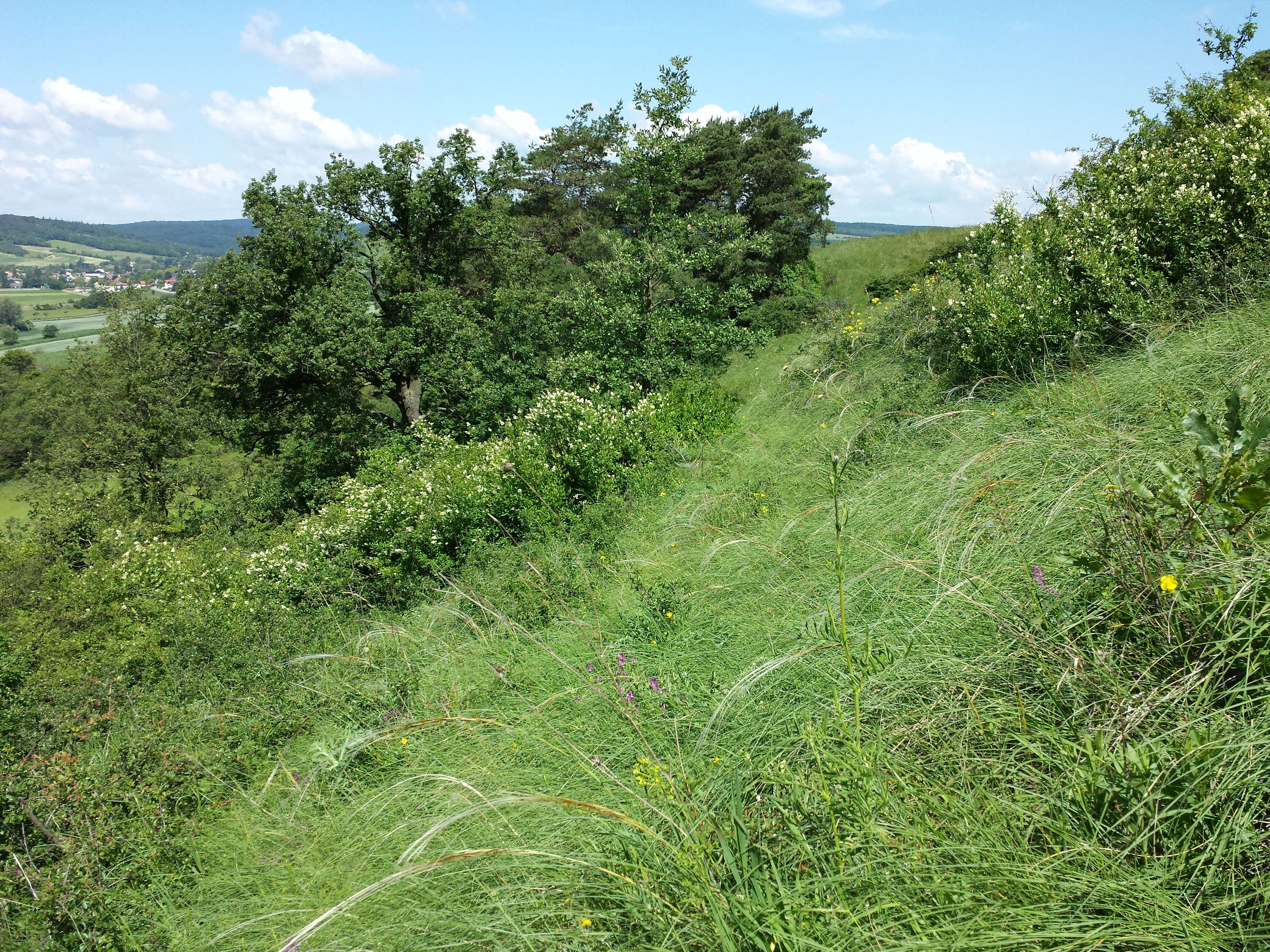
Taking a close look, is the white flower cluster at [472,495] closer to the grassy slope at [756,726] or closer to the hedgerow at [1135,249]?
the grassy slope at [756,726]

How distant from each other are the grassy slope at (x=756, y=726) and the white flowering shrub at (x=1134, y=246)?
115cm

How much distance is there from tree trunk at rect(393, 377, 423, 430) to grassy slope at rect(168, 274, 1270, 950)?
13.7 metres

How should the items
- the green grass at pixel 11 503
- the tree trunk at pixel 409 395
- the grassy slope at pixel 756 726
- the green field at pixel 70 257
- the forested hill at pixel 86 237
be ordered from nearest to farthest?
the grassy slope at pixel 756 726 → the tree trunk at pixel 409 395 → the green grass at pixel 11 503 → the green field at pixel 70 257 → the forested hill at pixel 86 237

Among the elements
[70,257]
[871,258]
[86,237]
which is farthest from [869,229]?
[86,237]

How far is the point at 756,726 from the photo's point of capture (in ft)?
7.34

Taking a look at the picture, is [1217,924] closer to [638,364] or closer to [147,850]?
[147,850]

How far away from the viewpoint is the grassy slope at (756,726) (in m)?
1.51

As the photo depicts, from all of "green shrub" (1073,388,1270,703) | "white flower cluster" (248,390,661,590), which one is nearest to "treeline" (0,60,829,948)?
"white flower cluster" (248,390,661,590)

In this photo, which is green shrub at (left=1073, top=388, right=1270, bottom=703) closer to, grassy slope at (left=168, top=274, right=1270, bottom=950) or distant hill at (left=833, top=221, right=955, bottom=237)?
grassy slope at (left=168, top=274, right=1270, bottom=950)

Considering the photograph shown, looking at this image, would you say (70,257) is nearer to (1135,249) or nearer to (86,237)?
(86,237)

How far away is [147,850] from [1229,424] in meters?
4.18

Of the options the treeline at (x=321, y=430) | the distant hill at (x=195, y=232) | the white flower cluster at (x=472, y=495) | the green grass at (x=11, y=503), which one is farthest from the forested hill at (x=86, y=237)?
the white flower cluster at (x=472, y=495)

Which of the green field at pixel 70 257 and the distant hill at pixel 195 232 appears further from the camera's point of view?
the distant hill at pixel 195 232

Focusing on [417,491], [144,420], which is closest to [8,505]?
[144,420]
